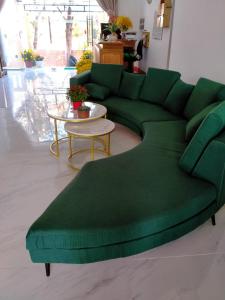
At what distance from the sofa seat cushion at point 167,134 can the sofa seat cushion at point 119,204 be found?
1.17ft

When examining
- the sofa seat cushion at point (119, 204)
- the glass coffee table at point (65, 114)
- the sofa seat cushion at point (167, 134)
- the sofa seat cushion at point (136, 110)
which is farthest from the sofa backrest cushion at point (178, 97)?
the sofa seat cushion at point (119, 204)

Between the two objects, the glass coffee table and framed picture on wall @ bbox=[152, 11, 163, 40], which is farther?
framed picture on wall @ bbox=[152, 11, 163, 40]

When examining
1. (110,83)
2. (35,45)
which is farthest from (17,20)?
(110,83)

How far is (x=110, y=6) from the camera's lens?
25.2ft

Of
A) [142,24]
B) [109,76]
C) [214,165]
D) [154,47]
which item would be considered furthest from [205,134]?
[142,24]

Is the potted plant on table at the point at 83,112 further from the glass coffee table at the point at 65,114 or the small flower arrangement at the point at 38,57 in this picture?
the small flower arrangement at the point at 38,57

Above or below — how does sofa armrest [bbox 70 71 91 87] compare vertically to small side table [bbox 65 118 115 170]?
above

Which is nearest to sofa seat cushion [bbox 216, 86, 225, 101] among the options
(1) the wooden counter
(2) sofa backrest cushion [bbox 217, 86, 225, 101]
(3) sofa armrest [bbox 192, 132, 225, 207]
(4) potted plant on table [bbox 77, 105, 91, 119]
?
(2) sofa backrest cushion [bbox 217, 86, 225, 101]

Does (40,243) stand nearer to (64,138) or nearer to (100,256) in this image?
(100,256)

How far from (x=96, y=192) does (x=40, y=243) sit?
46cm

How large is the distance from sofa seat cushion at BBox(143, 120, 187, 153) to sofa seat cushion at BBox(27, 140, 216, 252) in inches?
14.0

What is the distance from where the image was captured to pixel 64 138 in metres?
3.40

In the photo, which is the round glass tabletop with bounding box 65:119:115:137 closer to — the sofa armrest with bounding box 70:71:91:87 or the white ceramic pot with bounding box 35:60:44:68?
the sofa armrest with bounding box 70:71:91:87

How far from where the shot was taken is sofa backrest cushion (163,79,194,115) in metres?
3.13
